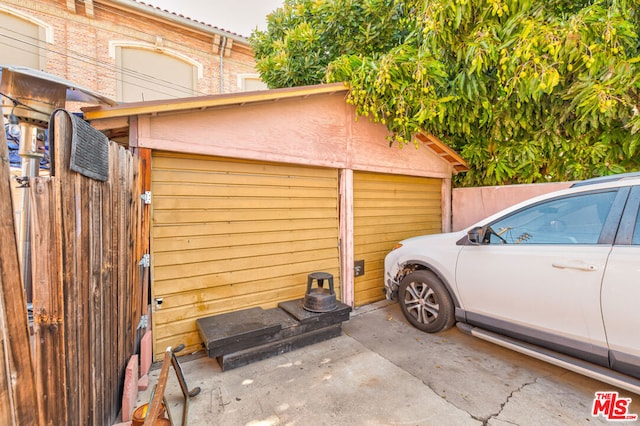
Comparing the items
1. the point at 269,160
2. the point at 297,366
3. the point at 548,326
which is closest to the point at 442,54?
the point at 269,160

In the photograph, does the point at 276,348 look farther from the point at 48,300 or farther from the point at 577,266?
the point at 577,266

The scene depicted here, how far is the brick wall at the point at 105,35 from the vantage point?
687 centimetres

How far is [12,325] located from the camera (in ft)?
3.58

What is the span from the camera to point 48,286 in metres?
1.33

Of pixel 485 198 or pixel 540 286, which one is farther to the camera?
pixel 485 198

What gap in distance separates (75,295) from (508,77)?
476cm

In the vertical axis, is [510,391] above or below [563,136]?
below

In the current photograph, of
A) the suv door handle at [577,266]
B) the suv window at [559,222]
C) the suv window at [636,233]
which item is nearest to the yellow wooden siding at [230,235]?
the suv window at [559,222]

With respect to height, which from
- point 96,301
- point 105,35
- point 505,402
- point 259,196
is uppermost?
point 105,35

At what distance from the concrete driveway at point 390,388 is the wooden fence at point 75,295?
848 mm

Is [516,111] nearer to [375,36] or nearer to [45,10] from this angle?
[375,36]

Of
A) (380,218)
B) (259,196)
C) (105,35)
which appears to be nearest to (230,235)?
(259,196)

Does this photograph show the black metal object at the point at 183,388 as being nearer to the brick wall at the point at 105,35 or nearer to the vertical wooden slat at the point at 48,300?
the vertical wooden slat at the point at 48,300

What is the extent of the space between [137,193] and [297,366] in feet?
7.98
